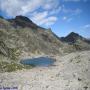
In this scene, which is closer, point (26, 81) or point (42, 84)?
point (42, 84)

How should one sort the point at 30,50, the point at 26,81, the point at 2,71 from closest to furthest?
1. the point at 26,81
2. the point at 2,71
3. the point at 30,50

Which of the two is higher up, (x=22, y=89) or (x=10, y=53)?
(x=10, y=53)

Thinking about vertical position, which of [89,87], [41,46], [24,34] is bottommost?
[89,87]

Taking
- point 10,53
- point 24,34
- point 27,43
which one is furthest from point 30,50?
point 10,53

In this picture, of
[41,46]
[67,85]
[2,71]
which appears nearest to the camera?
[67,85]

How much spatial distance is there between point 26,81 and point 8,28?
147570 millimetres

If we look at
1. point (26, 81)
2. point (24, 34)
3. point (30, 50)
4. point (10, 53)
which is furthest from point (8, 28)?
point (26, 81)

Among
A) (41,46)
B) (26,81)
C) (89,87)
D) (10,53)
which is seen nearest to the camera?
(89,87)

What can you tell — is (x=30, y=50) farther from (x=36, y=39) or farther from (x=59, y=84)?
(x=59, y=84)

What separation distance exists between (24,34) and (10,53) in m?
114

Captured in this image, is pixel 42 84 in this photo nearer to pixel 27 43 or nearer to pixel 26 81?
pixel 26 81

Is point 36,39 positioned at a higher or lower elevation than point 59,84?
higher

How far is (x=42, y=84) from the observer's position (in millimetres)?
36344

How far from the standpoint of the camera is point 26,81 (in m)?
39.2
